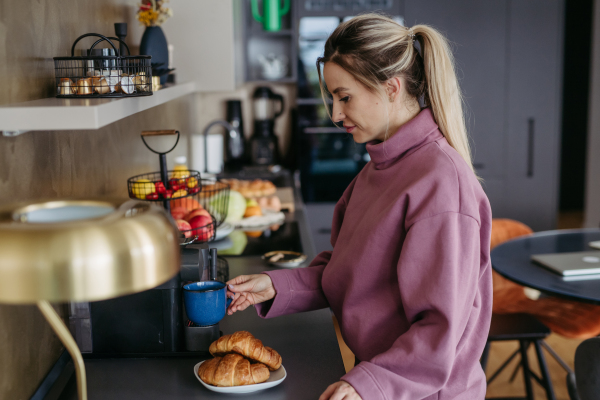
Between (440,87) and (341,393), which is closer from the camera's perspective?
(341,393)

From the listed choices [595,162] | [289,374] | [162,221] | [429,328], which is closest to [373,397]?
[429,328]

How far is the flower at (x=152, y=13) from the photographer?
1752 millimetres

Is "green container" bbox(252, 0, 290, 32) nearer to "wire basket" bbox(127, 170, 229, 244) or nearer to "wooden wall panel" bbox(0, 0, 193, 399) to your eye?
"wire basket" bbox(127, 170, 229, 244)

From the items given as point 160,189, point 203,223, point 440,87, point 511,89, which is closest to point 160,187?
point 160,189

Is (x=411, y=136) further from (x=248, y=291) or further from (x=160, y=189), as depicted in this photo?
(x=160, y=189)

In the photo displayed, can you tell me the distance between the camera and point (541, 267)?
207 centimetres

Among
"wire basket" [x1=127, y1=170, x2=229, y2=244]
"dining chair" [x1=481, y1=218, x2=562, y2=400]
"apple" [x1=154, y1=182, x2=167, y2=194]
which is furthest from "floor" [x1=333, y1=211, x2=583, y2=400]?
"apple" [x1=154, y1=182, x2=167, y2=194]

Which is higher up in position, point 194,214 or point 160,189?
point 160,189

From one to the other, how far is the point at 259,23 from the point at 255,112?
1.92 ft

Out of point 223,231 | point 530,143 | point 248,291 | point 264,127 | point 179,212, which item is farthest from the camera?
point 530,143

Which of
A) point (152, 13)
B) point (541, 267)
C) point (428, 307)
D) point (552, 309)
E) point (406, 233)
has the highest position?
point (152, 13)

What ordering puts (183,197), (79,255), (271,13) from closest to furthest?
(79,255)
(183,197)
(271,13)

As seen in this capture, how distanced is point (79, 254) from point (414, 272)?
590 millimetres

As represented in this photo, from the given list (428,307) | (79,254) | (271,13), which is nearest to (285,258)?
(428,307)
